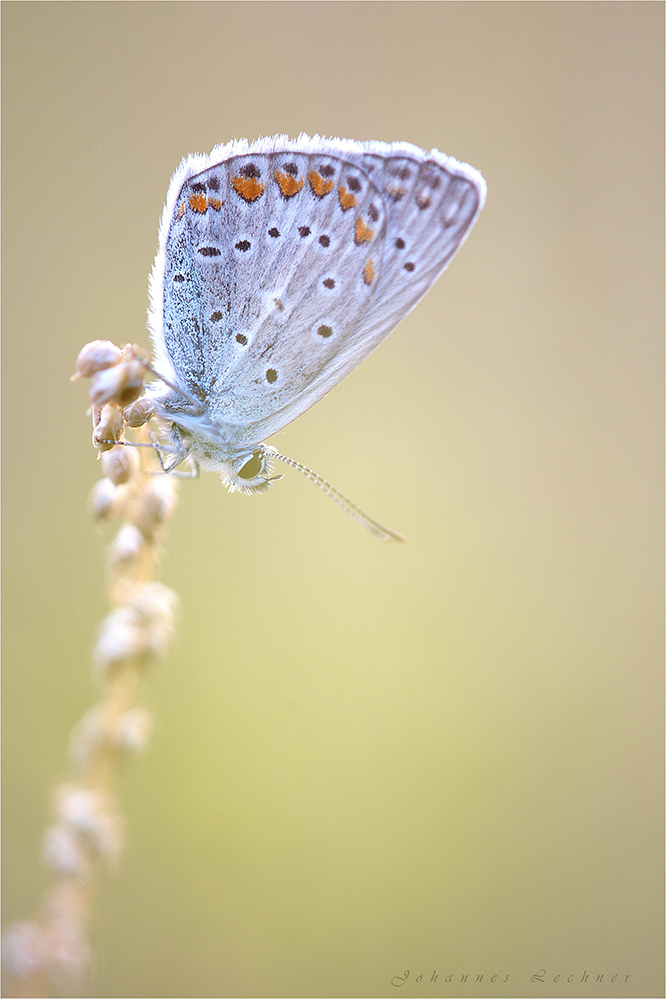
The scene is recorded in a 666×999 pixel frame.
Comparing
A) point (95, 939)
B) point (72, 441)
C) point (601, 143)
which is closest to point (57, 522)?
point (72, 441)

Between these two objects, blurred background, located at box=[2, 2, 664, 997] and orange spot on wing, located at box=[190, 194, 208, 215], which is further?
blurred background, located at box=[2, 2, 664, 997]

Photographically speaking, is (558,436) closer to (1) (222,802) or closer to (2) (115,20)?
(1) (222,802)

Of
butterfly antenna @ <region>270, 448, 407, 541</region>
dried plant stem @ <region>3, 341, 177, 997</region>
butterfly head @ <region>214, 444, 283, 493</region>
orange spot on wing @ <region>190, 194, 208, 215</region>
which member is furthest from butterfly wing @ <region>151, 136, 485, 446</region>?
dried plant stem @ <region>3, 341, 177, 997</region>

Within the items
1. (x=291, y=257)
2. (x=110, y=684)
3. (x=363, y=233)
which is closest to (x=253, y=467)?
(x=291, y=257)

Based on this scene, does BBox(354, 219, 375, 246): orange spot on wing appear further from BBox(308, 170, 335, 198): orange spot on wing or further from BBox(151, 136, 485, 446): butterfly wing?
BBox(308, 170, 335, 198): orange spot on wing

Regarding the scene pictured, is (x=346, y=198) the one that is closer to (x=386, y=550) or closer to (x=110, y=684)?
(x=110, y=684)

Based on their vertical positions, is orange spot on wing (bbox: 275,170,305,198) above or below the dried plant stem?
above

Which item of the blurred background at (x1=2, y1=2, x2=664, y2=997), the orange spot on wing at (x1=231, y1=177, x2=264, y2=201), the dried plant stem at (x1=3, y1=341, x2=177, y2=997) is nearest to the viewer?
the dried plant stem at (x1=3, y1=341, x2=177, y2=997)

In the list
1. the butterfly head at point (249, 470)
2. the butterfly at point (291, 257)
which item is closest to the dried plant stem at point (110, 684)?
the butterfly at point (291, 257)
